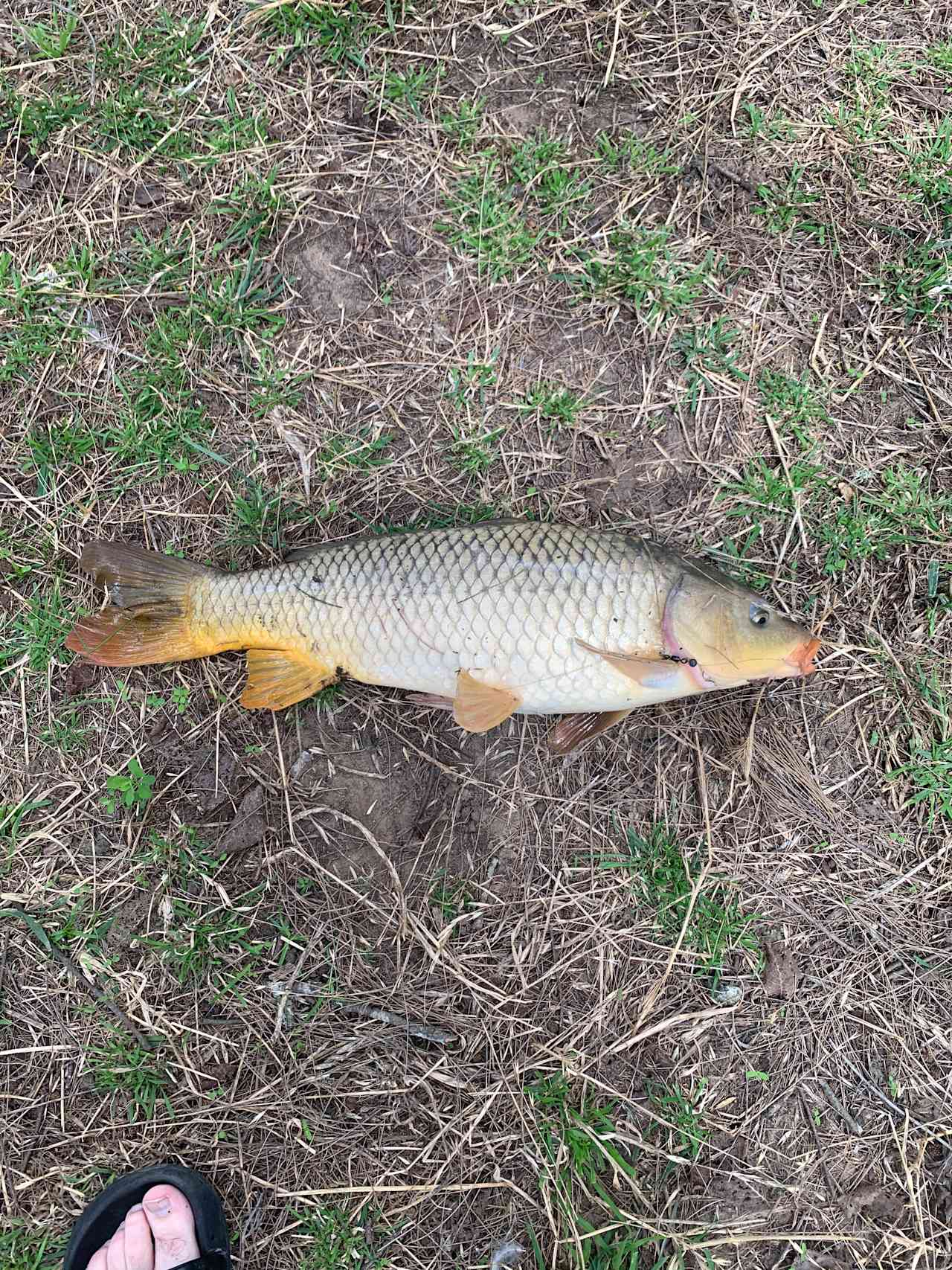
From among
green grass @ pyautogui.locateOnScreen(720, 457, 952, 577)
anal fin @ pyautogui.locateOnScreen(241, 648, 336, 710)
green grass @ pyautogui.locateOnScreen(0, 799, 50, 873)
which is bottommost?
green grass @ pyautogui.locateOnScreen(0, 799, 50, 873)

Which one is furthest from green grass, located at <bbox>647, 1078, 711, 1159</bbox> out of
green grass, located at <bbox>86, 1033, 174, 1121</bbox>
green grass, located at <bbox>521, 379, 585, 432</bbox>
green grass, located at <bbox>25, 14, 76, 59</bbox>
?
green grass, located at <bbox>25, 14, 76, 59</bbox>

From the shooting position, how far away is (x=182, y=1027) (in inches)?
87.8

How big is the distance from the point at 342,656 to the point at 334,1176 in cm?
153

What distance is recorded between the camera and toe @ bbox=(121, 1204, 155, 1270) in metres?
2.16

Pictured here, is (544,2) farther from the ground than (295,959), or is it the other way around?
(544,2)

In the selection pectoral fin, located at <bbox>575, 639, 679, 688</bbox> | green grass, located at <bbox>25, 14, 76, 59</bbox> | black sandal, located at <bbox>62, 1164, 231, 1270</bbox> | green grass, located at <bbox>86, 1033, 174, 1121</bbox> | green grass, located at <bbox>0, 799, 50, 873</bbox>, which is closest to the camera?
pectoral fin, located at <bbox>575, 639, 679, 688</bbox>

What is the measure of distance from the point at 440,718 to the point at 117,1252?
1.85 m

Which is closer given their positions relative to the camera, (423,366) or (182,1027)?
(182,1027)

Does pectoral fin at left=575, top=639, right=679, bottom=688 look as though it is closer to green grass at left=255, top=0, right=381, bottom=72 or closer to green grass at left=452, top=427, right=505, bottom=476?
green grass at left=452, top=427, right=505, bottom=476

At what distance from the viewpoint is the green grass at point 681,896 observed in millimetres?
2229

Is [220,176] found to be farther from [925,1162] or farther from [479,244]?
[925,1162]

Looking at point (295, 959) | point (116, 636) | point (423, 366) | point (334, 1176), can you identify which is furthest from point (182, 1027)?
point (423, 366)

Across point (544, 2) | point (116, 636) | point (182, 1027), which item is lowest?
point (182, 1027)

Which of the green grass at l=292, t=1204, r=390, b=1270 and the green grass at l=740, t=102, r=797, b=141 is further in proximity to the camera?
the green grass at l=740, t=102, r=797, b=141
